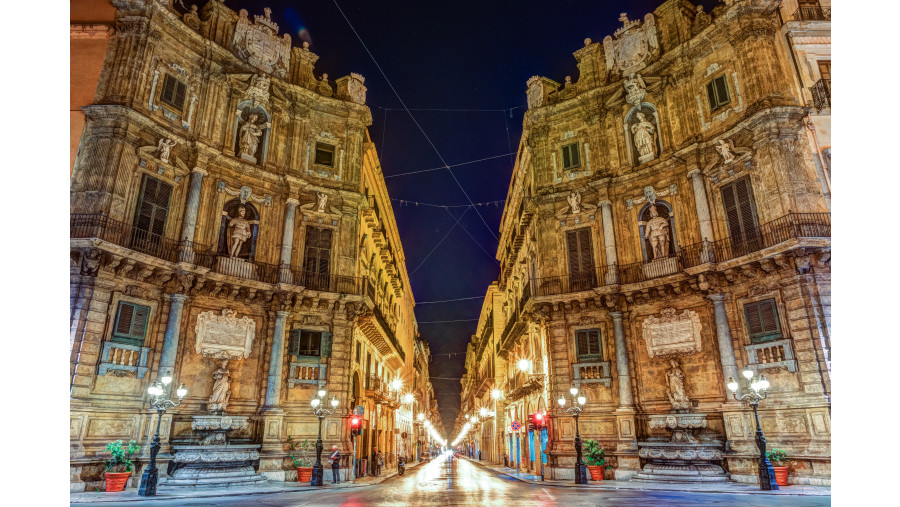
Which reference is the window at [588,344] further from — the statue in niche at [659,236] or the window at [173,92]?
the window at [173,92]

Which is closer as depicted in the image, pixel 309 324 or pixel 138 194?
pixel 138 194

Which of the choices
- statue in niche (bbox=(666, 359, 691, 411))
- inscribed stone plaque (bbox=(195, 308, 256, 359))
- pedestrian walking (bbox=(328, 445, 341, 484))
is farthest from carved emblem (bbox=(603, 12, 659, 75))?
pedestrian walking (bbox=(328, 445, 341, 484))

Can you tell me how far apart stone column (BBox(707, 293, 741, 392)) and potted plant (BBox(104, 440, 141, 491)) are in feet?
61.9

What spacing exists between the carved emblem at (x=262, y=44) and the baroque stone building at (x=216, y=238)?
0.06 metres

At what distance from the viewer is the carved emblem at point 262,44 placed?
70.8ft

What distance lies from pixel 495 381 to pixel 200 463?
1126 inches

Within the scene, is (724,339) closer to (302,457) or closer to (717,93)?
(717,93)

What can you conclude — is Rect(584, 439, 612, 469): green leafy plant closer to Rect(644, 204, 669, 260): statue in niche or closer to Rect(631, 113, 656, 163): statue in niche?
Rect(644, 204, 669, 260): statue in niche

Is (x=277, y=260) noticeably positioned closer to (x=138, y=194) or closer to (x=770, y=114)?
(x=138, y=194)

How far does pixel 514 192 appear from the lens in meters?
31.6

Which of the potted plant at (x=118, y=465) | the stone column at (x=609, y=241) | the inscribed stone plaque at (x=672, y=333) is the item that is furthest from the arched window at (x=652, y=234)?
the potted plant at (x=118, y=465)

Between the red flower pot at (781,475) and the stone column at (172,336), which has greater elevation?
the stone column at (172,336)

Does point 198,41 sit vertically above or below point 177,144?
above
